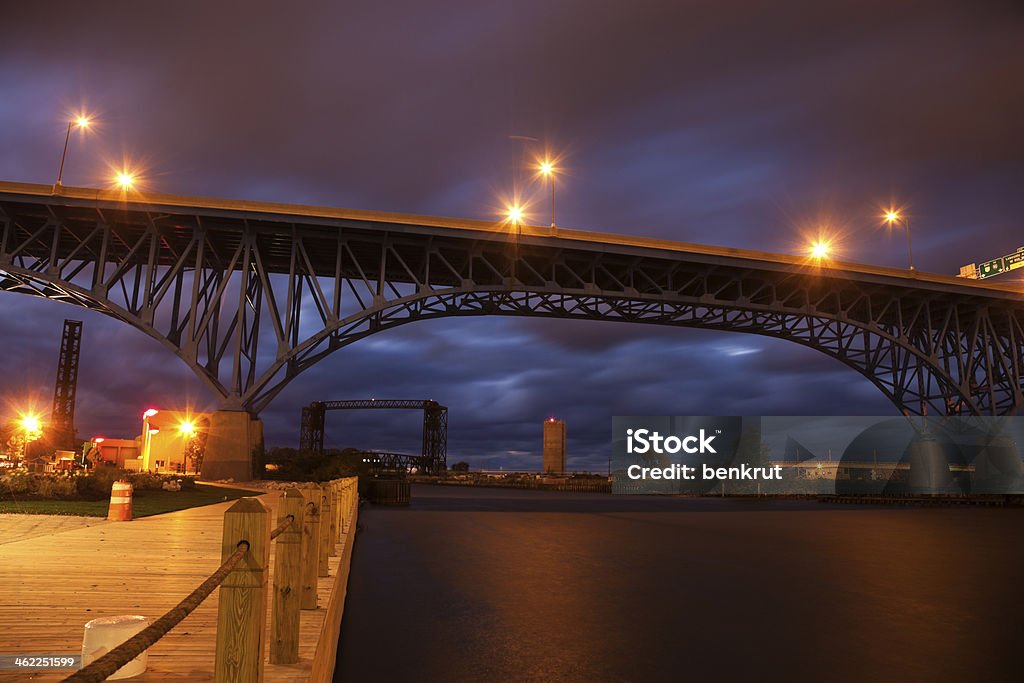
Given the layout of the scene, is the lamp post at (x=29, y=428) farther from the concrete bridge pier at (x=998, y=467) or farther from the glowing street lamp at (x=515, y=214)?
the concrete bridge pier at (x=998, y=467)

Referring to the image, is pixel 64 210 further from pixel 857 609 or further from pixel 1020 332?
pixel 1020 332

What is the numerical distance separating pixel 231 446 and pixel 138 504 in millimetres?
12037

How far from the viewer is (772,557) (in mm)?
21094

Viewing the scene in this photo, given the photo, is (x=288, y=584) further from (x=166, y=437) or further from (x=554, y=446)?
(x=554, y=446)

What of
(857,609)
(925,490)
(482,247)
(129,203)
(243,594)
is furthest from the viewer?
(925,490)

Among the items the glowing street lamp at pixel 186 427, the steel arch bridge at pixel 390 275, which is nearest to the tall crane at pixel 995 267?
the steel arch bridge at pixel 390 275

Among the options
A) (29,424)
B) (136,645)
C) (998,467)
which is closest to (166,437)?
(29,424)

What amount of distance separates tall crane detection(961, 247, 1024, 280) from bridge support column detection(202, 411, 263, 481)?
4522 cm

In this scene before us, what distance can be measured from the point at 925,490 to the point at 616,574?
169 feet

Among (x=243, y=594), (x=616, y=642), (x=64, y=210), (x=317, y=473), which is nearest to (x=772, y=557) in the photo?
(x=616, y=642)

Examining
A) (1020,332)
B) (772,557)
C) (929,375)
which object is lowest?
(772,557)

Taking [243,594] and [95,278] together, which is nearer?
[243,594]

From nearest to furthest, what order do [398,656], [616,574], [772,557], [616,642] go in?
[398,656]
[616,642]
[616,574]
[772,557]

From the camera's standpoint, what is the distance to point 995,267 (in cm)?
4469
